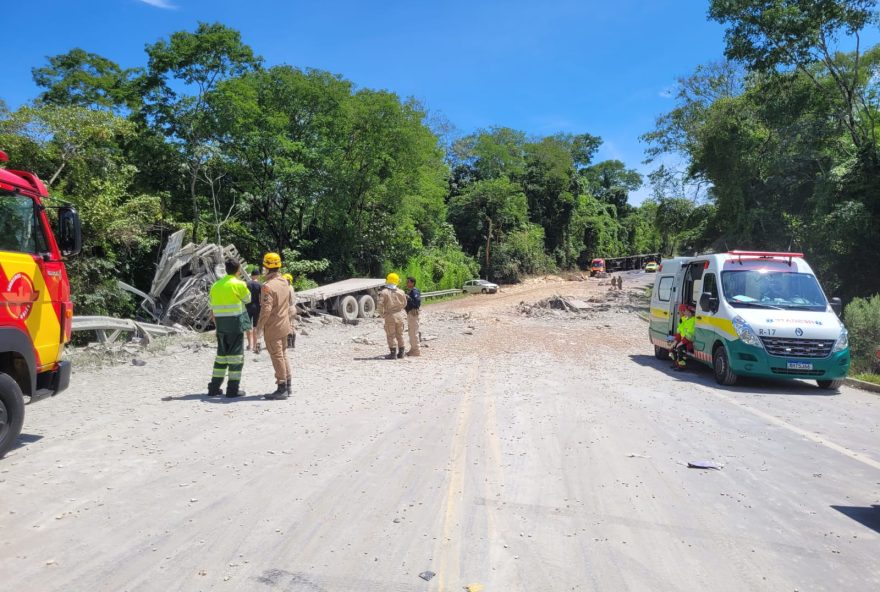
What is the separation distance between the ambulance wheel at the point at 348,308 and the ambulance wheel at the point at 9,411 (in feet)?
52.2

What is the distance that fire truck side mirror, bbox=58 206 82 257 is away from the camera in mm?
6285

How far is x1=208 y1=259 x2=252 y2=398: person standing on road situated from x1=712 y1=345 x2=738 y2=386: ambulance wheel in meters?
7.86

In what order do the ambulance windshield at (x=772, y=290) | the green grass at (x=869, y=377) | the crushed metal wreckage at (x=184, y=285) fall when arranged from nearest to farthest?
1. the ambulance windshield at (x=772, y=290)
2. the green grass at (x=869, y=377)
3. the crushed metal wreckage at (x=184, y=285)

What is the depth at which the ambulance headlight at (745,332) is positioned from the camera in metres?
10.1

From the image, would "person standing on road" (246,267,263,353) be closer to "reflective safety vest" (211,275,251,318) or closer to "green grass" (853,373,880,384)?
"reflective safety vest" (211,275,251,318)

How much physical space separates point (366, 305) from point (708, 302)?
46.5ft

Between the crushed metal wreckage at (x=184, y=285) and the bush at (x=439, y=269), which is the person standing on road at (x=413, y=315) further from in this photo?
the bush at (x=439, y=269)

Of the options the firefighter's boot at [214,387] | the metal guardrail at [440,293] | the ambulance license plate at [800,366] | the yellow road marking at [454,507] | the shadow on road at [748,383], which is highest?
the metal guardrail at [440,293]

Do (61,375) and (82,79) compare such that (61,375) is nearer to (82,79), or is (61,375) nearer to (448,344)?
(448,344)

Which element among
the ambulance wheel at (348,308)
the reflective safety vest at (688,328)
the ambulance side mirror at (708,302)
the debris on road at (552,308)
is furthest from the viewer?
the debris on road at (552,308)

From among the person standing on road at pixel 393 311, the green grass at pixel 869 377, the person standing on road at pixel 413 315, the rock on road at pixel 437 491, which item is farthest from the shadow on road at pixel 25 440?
the green grass at pixel 869 377

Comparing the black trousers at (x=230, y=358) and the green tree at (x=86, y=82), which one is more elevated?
the green tree at (x=86, y=82)

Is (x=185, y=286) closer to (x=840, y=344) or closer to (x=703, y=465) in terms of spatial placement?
(x=703, y=465)

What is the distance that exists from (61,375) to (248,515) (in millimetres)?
3254
